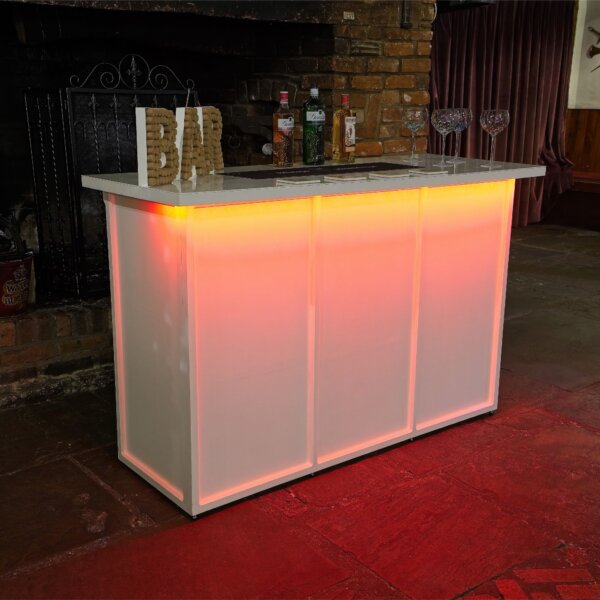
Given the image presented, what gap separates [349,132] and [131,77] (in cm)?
104

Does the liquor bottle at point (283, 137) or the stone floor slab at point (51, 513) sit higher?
the liquor bottle at point (283, 137)

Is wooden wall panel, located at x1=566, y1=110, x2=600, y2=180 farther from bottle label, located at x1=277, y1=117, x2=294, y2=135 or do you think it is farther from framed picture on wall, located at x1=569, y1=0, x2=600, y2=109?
bottle label, located at x1=277, y1=117, x2=294, y2=135

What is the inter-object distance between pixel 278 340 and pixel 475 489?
759 mm

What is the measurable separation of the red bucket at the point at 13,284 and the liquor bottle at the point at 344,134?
4.18 feet

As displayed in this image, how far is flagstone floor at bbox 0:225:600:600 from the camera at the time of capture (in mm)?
1874

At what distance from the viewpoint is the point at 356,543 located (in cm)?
204

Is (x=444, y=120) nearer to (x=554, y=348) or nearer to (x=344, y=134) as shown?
(x=344, y=134)

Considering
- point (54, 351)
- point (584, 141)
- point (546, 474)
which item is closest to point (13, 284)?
point (54, 351)

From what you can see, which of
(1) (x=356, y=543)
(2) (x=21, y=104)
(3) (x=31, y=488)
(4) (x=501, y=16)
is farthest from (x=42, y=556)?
(4) (x=501, y=16)

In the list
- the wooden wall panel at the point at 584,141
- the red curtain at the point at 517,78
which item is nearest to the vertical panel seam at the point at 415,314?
the red curtain at the point at 517,78

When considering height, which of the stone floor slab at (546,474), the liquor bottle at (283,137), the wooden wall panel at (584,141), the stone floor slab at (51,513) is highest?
the liquor bottle at (283,137)

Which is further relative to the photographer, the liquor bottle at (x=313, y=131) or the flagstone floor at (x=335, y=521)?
the liquor bottle at (x=313, y=131)

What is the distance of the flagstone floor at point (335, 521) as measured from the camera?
187cm

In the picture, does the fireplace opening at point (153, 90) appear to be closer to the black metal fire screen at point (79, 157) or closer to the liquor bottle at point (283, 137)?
the black metal fire screen at point (79, 157)
